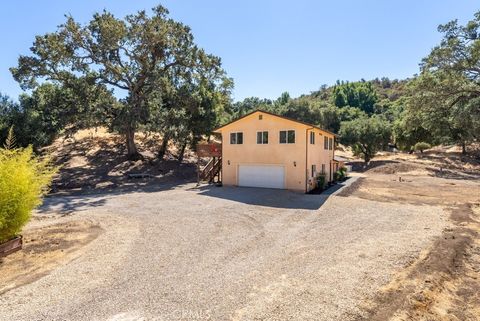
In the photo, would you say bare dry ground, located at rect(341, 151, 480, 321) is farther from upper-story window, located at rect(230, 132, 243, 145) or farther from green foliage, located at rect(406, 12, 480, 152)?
green foliage, located at rect(406, 12, 480, 152)

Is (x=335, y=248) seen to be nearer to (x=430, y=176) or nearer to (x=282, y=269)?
(x=282, y=269)

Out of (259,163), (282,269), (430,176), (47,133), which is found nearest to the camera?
(282,269)

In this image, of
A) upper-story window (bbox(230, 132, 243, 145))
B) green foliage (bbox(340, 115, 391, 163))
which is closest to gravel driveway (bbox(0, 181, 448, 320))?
upper-story window (bbox(230, 132, 243, 145))

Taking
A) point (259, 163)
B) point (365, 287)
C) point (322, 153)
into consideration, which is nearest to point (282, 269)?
point (365, 287)

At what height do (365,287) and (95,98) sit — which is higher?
(95,98)

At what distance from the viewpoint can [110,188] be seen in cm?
2147

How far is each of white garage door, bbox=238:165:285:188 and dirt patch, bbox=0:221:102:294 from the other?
11.4 metres

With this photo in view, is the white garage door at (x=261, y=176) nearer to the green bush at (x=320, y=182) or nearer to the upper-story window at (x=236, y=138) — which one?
the upper-story window at (x=236, y=138)

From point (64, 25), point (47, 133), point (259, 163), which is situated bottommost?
point (259, 163)

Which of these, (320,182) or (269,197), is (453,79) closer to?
(320,182)

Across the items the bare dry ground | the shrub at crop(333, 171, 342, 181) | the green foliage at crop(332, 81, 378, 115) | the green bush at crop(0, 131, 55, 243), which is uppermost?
the green foliage at crop(332, 81, 378, 115)

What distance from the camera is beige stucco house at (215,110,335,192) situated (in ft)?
60.8

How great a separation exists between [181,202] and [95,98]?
55.2ft

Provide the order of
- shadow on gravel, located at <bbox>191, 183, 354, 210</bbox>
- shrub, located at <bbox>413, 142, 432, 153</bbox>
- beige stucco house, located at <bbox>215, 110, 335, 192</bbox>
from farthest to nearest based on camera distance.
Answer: shrub, located at <bbox>413, 142, 432, 153</bbox> → beige stucco house, located at <bbox>215, 110, 335, 192</bbox> → shadow on gravel, located at <bbox>191, 183, 354, 210</bbox>
